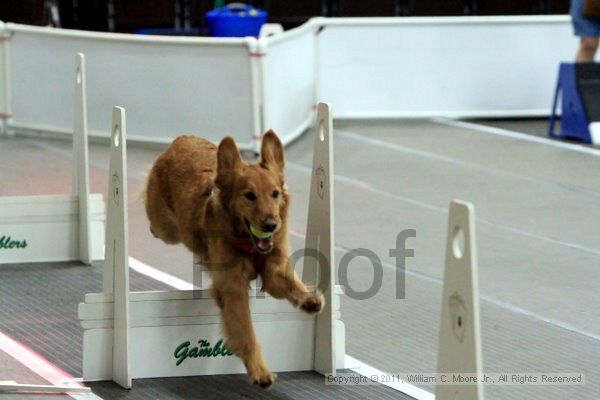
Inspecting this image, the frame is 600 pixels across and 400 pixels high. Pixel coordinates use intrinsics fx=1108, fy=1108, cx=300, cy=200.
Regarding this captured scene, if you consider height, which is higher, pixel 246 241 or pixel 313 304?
pixel 246 241

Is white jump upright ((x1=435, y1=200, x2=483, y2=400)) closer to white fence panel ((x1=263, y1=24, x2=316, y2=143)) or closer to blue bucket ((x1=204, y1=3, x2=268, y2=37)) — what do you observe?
white fence panel ((x1=263, y1=24, x2=316, y2=143))

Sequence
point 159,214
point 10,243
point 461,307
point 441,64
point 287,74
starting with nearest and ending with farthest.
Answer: point 461,307, point 159,214, point 10,243, point 287,74, point 441,64

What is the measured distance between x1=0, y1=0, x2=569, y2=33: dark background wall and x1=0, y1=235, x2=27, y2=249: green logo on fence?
7195mm

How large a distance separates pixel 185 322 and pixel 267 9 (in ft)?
29.5

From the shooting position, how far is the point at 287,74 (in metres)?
8.38

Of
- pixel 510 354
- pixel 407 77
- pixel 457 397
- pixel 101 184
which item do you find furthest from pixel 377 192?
pixel 457 397

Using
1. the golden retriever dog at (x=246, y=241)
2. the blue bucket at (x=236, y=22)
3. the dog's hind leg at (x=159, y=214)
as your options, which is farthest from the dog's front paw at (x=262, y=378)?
the blue bucket at (x=236, y=22)

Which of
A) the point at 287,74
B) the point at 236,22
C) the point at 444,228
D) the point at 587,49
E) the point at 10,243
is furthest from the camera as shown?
the point at 236,22

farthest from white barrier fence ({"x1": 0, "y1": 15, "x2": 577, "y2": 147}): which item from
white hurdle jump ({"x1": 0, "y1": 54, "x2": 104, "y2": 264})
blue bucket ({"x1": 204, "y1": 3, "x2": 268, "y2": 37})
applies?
white hurdle jump ({"x1": 0, "y1": 54, "x2": 104, "y2": 264})

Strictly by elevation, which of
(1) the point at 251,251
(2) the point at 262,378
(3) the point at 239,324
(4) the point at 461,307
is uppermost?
(4) the point at 461,307

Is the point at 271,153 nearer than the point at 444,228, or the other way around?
the point at 271,153

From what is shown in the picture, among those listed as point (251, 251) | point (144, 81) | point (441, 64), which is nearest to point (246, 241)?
point (251, 251)

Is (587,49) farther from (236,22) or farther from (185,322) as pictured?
(185,322)

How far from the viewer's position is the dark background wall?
12.4 metres
